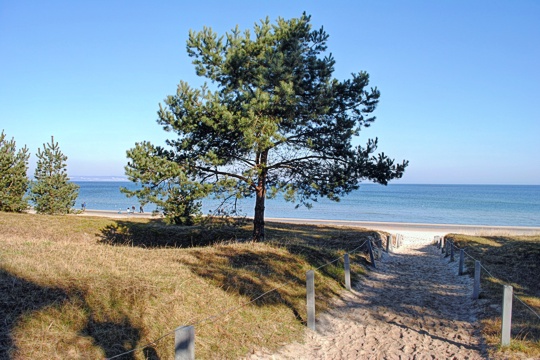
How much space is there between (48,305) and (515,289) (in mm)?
11833

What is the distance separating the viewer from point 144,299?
6.43 metres

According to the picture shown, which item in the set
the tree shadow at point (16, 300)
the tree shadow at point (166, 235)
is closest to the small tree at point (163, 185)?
the tree shadow at point (166, 235)

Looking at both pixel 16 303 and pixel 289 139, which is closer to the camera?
pixel 16 303

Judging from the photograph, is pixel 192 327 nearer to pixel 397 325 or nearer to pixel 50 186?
pixel 397 325

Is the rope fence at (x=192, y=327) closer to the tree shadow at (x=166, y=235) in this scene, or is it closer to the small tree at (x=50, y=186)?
the tree shadow at (x=166, y=235)

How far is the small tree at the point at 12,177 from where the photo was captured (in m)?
25.2

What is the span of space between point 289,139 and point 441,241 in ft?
46.6

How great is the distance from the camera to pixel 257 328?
724 cm

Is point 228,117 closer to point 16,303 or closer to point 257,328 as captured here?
point 257,328

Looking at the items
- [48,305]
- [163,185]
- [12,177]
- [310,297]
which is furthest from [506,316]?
[12,177]

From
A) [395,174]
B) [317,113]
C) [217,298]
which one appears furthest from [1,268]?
[395,174]

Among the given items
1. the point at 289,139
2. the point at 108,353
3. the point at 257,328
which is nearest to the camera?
the point at 108,353

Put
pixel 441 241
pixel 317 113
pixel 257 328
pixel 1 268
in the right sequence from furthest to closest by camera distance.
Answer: pixel 441 241 → pixel 317 113 → pixel 257 328 → pixel 1 268

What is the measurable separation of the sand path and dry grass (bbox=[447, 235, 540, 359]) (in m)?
0.34
